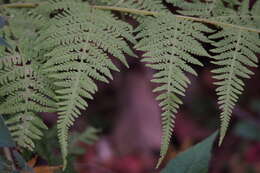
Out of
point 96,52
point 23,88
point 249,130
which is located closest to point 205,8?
point 96,52

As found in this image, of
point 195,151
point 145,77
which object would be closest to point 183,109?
point 145,77

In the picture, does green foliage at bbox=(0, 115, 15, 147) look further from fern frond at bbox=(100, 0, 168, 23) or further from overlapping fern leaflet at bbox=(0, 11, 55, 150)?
fern frond at bbox=(100, 0, 168, 23)

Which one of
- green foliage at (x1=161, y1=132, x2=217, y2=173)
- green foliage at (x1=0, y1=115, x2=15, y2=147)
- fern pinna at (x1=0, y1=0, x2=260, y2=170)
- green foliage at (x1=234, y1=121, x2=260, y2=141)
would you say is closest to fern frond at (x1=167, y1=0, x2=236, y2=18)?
fern pinna at (x1=0, y1=0, x2=260, y2=170)

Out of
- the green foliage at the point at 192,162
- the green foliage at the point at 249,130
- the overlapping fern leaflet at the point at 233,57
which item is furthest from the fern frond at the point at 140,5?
the green foliage at the point at 249,130

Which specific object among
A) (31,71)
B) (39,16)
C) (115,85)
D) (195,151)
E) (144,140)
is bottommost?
(144,140)

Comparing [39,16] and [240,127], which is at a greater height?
[39,16]

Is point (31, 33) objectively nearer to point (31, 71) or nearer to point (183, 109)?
point (31, 71)
